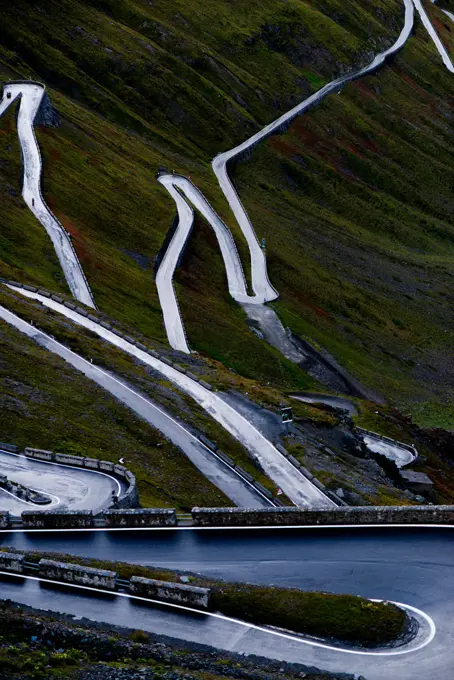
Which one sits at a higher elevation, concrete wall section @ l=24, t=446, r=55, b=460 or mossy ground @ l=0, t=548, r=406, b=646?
mossy ground @ l=0, t=548, r=406, b=646

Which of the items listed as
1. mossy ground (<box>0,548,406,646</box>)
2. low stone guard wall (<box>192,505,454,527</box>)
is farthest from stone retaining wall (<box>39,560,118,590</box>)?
low stone guard wall (<box>192,505,454,527</box>)

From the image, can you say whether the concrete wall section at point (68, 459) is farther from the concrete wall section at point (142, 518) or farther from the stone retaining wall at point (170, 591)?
the stone retaining wall at point (170, 591)

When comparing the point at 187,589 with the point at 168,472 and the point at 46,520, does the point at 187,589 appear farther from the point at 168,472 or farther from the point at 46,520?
the point at 168,472

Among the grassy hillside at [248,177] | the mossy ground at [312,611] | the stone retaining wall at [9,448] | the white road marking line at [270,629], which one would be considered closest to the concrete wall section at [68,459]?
the stone retaining wall at [9,448]

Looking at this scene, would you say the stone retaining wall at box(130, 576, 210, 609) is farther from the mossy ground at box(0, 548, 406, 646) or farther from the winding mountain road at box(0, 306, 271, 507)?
the winding mountain road at box(0, 306, 271, 507)

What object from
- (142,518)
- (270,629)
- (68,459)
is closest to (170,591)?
(270,629)

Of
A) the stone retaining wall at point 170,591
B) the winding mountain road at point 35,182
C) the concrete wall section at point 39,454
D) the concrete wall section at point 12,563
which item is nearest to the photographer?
the stone retaining wall at point 170,591
